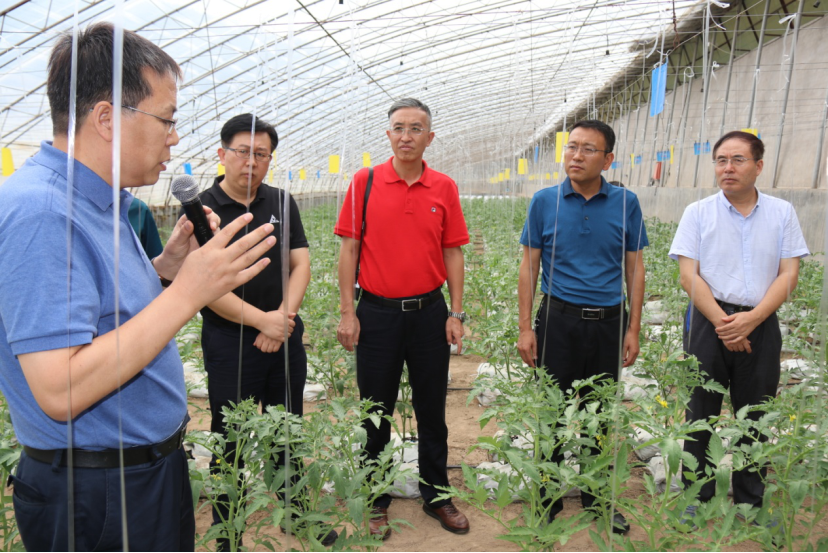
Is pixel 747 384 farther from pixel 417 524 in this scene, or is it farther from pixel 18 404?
pixel 18 404

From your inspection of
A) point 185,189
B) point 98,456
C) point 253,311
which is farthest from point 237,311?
point 98,456

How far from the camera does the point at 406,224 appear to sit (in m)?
2.28

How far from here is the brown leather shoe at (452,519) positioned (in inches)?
88.0

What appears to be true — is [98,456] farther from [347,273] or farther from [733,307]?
[733,307]

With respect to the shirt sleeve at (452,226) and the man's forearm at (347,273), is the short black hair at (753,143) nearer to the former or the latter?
the shirt sleeve at (452,226)

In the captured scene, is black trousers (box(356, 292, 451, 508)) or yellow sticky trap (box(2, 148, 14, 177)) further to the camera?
yellow sticky trap (box(2, 148, 14, 177))

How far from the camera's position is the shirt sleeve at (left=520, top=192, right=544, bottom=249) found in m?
2.44

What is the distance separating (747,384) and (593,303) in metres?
0.66

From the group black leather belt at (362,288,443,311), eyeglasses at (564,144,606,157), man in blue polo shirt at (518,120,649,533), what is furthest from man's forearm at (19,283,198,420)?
eyeglasses at (564,144,606,157)

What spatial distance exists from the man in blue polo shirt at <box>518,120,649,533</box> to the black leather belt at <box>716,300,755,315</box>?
1.02 ft

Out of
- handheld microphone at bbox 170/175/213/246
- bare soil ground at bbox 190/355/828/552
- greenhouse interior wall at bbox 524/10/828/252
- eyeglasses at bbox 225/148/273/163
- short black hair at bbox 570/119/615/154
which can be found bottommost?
bare soil ground at bbox 190/355/828/552

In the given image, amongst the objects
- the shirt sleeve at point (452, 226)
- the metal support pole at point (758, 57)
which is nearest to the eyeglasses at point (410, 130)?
the shirt sleeve at point (452, 226)

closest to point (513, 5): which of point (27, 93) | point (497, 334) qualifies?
point (27, 93)

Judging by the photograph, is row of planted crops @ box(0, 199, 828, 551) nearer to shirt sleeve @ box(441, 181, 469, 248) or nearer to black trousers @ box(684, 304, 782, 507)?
black trousers @ box(684, 304, 782, 507)
